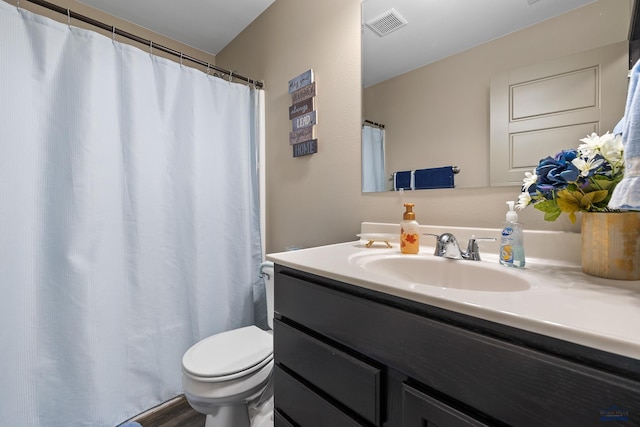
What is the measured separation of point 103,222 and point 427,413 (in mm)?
1406

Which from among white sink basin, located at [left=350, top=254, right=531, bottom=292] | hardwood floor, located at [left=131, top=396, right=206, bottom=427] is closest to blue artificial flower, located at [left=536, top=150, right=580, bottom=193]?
white sink basin, located at [left=350, top=254, right=531, bottom=292]

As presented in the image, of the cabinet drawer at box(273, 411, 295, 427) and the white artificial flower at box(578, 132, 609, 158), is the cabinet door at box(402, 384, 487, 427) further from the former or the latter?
the white artificial flower at box(578, 132, 609, 158)

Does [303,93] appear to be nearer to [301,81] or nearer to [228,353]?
[301,81]

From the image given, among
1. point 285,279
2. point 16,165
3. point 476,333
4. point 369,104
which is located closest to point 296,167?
point 369,104

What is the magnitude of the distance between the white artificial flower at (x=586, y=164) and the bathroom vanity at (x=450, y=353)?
24cm

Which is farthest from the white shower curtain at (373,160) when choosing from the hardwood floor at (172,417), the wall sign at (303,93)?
the hardwood floor at (172,417)

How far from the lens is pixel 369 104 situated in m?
1.21

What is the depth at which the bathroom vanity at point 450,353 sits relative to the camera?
1.13 ft

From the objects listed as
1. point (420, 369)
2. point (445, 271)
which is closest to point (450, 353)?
point (420, 369)

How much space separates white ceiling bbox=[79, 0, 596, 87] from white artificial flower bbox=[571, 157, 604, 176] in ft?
1.63

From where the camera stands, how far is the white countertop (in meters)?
0.35

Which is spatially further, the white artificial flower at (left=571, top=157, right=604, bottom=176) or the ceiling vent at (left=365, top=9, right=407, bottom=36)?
the ceiling vent at (left=365, top=9, right=407, bottom=36)

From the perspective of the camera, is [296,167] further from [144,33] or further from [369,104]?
[144,33]

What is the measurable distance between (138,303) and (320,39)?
5.20 feet
